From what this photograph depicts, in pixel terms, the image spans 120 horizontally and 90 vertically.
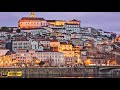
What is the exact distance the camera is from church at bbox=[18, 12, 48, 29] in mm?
11883

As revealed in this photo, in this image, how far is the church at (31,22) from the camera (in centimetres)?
1188

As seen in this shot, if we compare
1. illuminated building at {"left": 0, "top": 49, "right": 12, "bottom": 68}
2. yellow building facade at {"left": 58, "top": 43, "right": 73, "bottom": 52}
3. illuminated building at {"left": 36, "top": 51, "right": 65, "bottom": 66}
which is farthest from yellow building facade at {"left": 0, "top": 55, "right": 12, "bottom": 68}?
yellow building facade at {"left": 58, "top": 43, "right": 73, "bottom": 52}

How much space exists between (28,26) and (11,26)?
1.31ft

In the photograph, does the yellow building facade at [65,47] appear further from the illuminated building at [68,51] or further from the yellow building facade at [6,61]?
the yellow building facade at [6,61]

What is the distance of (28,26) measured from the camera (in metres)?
12.1

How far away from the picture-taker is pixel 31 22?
39.6 ft

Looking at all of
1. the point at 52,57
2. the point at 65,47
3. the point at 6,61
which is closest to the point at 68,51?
the point at 65,47

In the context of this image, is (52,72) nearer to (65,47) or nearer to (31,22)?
(65,47)

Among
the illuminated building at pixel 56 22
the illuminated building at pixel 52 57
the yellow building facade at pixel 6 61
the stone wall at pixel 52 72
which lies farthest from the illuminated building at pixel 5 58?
the illuminated building at pixel 56 22

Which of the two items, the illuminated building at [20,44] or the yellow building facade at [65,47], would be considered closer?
the illuminated building at [20,44]

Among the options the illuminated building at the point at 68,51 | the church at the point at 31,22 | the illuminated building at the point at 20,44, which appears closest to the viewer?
the church at the point at 31,22

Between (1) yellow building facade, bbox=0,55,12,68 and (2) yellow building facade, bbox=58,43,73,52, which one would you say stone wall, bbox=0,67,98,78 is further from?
(2) yellow building facade, bbox=58,43,73,52
